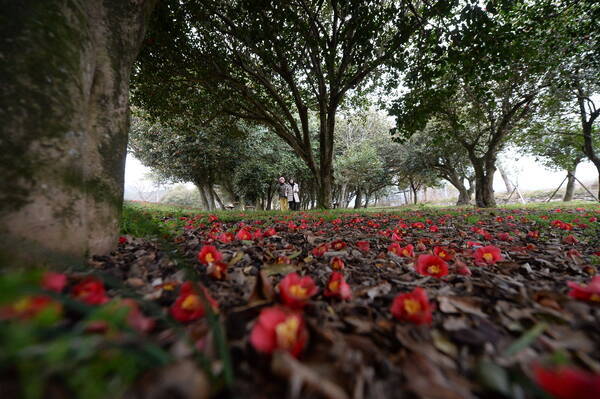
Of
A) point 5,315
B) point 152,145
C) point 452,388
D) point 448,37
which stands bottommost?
point 452,388

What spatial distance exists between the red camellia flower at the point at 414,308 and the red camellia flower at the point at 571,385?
0.32 metres

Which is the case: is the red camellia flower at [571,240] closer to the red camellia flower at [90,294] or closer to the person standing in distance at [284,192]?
the red camellia flower at [90,294]

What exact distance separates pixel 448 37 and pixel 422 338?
188 inches

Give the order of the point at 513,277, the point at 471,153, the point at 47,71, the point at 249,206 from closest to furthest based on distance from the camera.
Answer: the point at 47,71
the point at 513,277
the point at 471,153
the point at 249,206

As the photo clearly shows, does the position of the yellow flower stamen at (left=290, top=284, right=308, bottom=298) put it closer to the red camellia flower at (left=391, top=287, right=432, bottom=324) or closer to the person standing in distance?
the red camellia flower at (left=391, top=287, right=432, bottom=324)

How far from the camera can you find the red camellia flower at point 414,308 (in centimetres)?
76

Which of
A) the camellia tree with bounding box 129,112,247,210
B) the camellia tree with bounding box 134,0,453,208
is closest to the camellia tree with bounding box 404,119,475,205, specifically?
the camellia tree with bounding box 134,0,453,208

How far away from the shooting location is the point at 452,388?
56cm

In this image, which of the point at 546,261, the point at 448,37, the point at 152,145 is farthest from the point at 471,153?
the point at 152,145

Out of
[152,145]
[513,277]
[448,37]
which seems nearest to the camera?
[513,277]

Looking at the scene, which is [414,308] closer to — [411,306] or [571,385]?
[411,306]

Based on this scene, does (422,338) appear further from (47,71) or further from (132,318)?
(47,71)

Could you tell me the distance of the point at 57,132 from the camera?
1097mm

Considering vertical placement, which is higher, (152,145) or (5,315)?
(152,145)
